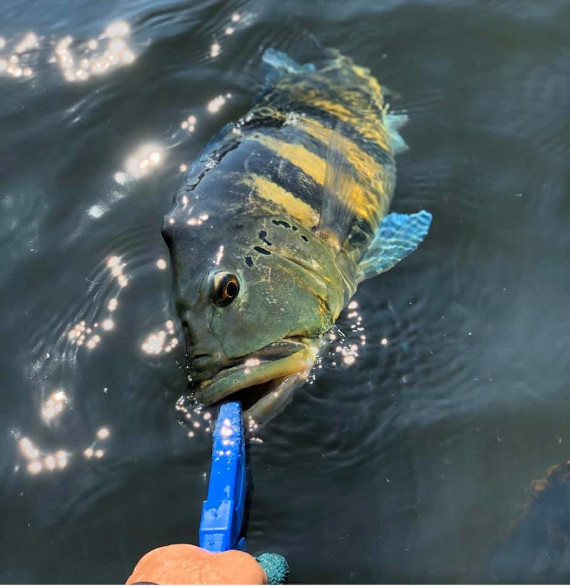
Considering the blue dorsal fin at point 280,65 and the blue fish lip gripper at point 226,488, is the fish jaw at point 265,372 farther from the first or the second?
the blue dorsal fin at point 280,65

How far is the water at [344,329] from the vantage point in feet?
8.91

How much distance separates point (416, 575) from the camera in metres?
2.59

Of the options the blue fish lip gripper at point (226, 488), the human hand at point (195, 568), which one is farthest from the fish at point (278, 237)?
the human hand at point (195, 568)

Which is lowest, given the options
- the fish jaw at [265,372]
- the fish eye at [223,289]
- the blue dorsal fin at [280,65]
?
the fish jaw at [265,372]

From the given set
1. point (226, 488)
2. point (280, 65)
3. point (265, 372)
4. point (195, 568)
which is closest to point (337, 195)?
point (265, 372)

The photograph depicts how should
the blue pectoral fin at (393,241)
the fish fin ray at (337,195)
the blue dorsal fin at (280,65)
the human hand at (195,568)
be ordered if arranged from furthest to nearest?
the blue dorsal fin at (280,65) < the blue pectoral fin at (393,241) < the fish fin ray at (337,195) < the human hand at (195,568)

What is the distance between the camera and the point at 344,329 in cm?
330

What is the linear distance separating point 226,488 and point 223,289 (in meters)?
0.82

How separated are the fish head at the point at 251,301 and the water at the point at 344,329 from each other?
1.45 ft

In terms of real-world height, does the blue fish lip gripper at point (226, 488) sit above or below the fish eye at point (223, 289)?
below

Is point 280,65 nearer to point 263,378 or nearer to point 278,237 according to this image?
point 278,237

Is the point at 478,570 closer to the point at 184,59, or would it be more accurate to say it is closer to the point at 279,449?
the point at 279,449

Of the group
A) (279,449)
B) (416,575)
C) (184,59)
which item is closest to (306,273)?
(279,449)

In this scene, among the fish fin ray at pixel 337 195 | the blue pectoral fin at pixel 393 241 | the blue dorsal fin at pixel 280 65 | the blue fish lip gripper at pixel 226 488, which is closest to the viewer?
the blue fish lip gripper at pixel 226 488
